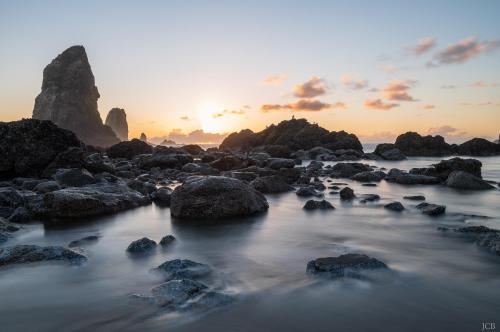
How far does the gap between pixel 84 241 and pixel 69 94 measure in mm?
141080

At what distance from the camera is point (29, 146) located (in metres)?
18.3

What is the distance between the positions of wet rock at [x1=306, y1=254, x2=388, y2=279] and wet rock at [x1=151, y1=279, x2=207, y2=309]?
161 centimetres

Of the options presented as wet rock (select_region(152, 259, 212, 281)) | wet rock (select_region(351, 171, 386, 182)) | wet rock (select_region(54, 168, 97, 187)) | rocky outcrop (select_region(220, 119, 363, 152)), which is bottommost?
wet rock (select_region(152, 259, 212, 281))

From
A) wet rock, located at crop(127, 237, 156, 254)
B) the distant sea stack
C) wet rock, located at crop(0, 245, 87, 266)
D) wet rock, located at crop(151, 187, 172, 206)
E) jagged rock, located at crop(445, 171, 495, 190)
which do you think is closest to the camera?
wet rock, located at crop(0, 245, 87, 266)

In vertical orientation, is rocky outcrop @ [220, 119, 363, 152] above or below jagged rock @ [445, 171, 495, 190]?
above

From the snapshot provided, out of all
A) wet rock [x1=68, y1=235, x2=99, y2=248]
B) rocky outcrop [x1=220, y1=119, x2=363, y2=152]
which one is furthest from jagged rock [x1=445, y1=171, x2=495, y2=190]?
rocky outcrop [x1=220, y1=119, x2=363, y2=152]

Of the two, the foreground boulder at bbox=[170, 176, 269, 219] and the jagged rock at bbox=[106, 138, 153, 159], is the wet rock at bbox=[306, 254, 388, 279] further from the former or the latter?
the jagged rock at bbox=[106, 138, 153, 159]

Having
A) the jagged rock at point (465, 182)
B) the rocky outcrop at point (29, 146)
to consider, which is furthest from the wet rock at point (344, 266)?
the rocky outcrop at point (29, 146)

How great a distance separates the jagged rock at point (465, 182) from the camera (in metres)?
16.3

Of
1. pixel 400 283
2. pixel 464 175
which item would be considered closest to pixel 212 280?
pixel 400 283


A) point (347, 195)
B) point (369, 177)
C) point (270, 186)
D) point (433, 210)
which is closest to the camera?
point (433, 210)

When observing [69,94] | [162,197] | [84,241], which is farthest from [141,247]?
[69,94]

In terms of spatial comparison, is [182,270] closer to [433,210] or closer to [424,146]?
[433,210]

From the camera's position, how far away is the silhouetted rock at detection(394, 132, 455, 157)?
2219 inches
